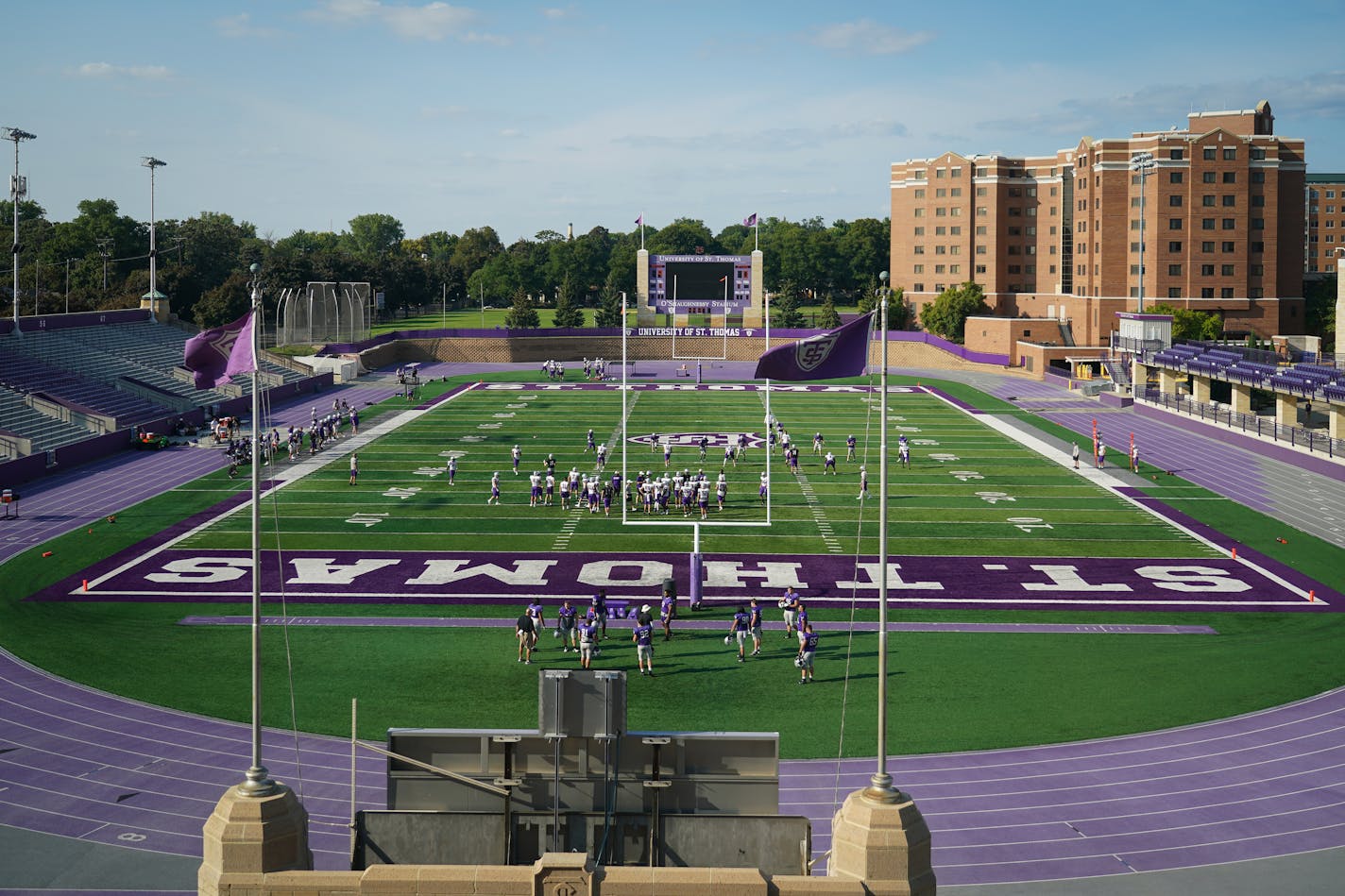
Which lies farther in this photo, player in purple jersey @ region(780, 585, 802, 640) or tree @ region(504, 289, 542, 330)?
tree @ region(504, 289, 542, 330)

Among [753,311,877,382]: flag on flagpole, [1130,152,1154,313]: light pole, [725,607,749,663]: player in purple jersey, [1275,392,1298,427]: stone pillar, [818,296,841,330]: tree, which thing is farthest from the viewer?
[818,296,841,330]: tree

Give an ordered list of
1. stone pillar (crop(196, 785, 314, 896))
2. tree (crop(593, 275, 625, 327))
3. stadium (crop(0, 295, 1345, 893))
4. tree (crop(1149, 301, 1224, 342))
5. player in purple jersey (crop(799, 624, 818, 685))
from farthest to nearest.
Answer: tree (crop(593, 275, 625, 327)) < tree (crop(1149, 301, 1224, 342)) < player in purple jersey (crop(799, 624, 818, 685)) < stadium (crop(0, 295, 1345, 893)) < stone pillar (crop(196, 785, 314, 896))

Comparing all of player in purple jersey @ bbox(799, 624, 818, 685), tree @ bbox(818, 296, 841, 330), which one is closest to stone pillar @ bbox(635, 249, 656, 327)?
tree @ bbox(818, 296, 841, 330)

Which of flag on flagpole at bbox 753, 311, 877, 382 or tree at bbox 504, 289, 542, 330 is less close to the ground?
tree at bbox 504, 289, 542, 330

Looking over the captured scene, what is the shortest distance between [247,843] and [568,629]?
1567 cm

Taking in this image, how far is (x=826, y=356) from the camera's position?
22281 mm

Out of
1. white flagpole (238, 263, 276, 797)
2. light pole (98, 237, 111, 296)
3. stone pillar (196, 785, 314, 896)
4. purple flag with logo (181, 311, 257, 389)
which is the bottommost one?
stone pillar (196, 785, 314, 896)

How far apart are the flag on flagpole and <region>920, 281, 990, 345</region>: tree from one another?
8499 cm

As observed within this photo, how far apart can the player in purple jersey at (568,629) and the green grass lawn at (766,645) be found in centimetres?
44

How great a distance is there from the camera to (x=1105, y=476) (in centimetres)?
4822

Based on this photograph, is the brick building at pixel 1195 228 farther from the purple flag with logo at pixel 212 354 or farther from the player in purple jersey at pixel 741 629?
the purple flag with logo at pixel 212 354

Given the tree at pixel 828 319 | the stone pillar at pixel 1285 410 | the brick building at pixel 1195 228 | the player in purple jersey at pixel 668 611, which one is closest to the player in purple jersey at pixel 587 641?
the player in purple jersey at pixel 668 611

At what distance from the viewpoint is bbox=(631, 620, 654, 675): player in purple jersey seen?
25.2 m

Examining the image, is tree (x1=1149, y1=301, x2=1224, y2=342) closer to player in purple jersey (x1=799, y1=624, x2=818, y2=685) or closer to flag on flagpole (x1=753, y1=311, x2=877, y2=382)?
player in purple jersey (x1=799, y1=624, x2=818, y2=685)
